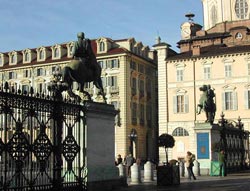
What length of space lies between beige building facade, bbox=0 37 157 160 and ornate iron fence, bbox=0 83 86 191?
44574 millimetres

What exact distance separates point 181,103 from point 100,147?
43.3m

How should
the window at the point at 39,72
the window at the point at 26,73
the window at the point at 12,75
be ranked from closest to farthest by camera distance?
the window at the point at 39,72, the window at the point at 26,73, the window at the point at 12,75

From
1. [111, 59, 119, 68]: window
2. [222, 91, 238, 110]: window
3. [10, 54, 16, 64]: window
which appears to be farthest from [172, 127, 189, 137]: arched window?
[10, 54, 16, 64]: window

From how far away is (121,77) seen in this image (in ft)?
218

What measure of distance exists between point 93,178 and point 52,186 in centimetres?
270

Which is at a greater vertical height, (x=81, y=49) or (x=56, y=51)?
(x=56, y=51)

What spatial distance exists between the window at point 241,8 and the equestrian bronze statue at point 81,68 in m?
54.1

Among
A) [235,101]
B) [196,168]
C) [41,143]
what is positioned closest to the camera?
[41,143]

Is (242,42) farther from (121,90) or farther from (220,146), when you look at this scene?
(220,146)

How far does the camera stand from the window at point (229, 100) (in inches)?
2354

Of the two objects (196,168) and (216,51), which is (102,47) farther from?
(196,168)

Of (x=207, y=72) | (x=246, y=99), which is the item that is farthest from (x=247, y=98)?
(x=207, y=72)

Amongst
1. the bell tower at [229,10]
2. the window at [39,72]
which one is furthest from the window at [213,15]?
the window at [39,72]

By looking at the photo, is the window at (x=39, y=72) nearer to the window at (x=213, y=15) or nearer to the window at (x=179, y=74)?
the window at (x=179, y=74)
